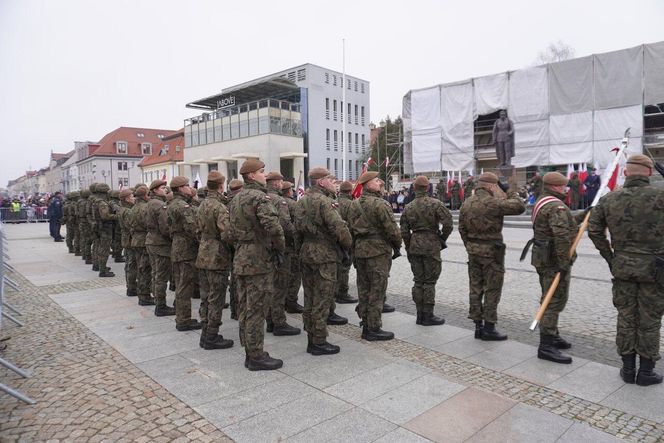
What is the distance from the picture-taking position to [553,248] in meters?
5.03

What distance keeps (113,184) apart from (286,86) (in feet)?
120

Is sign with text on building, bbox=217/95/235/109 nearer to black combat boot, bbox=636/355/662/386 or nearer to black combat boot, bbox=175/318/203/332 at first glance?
black combat boot, bbox=175/318/203/332

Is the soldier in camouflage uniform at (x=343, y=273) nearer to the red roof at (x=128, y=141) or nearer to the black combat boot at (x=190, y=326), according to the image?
the black combat boot at (x=190, y=326)

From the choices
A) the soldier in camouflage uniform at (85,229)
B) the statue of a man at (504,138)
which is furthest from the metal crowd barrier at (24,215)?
the statue of a man at (504,138)

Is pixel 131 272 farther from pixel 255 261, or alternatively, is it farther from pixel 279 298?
pixel 255 261

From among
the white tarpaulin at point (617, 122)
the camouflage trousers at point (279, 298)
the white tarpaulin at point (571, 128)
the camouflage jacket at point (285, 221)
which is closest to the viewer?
the camouflage jacket at point (285, 221)

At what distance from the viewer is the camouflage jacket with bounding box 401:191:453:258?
641cm

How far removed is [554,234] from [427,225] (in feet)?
6.14

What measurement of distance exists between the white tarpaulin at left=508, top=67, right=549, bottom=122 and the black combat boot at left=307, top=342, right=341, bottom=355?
25496mm

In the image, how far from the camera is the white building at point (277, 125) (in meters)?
43.1

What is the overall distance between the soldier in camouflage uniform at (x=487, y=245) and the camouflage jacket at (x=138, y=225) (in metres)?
5.45

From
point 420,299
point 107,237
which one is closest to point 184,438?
point 420,299

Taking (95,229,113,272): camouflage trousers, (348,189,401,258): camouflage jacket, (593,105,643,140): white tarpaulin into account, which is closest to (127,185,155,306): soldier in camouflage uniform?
(95,229,113,272): camouflage trousers

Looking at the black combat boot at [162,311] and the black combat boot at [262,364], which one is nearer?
the black combat boot at [262,364]
